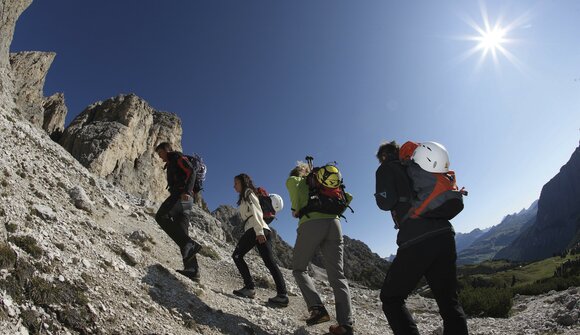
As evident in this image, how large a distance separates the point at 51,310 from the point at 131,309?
127cm

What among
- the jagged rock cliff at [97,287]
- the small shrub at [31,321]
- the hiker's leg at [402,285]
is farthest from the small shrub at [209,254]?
the hiker's leg at [402,285]

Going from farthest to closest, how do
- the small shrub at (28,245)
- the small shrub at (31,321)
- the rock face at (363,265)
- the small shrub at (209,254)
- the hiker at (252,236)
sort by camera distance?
the rock face at (363,265) → the small shrub at (209,254) → the hiker at (252,236) → the small shrub at (28,245) → the small shrub at (31,321)

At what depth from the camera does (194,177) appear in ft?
27.6

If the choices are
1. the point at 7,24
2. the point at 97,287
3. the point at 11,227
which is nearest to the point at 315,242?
the point at 97,287

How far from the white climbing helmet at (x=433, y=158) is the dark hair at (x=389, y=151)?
80 cm

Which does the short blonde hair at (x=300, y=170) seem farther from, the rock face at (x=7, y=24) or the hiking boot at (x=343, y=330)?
the rock face at (x=7, y=24)

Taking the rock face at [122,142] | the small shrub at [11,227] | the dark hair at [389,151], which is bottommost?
the small shrub at [11,227]

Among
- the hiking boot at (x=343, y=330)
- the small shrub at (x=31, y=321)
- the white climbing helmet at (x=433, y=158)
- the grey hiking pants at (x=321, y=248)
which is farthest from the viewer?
the grey hiking pants at (x=321, y=248)

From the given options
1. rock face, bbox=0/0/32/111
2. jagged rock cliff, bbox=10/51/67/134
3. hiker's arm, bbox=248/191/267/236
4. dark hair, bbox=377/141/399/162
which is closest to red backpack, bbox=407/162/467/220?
dark hair, bbox=377/141/399/162

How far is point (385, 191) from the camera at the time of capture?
17.0ft

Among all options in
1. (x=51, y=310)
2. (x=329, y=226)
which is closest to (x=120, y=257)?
(x=51, y=310)

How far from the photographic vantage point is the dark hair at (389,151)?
5923 millimetres

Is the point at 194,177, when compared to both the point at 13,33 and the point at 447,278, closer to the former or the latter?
the point at 447,278

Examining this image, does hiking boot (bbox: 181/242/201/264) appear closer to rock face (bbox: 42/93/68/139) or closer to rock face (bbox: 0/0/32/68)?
rock face (bbox: 0/0/32/68)
